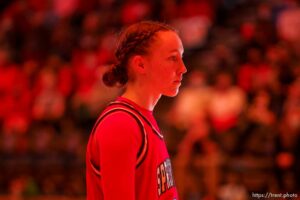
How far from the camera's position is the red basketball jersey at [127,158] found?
2.02 metres

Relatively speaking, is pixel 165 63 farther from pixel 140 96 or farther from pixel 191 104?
pixel 191 104

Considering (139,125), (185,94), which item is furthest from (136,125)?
(185,94)

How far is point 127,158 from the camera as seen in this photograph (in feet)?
6.62

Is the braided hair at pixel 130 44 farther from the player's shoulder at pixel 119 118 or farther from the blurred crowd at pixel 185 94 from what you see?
the blurred crowd at pixel 185 94

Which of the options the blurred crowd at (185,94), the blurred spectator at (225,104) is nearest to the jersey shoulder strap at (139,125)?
the blurred crowd at (185,94)

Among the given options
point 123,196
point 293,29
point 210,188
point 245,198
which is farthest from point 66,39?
point 123,196

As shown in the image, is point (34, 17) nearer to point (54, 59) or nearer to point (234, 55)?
point (54, 59)

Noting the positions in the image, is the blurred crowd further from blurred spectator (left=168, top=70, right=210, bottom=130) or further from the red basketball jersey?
the red basketball jersey

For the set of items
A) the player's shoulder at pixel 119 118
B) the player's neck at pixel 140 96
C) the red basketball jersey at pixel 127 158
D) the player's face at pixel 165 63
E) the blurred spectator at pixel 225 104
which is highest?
the player's face at pixel 165 63

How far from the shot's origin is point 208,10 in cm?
1027

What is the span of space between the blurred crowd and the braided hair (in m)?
3.54

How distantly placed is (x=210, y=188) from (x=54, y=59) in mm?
4513

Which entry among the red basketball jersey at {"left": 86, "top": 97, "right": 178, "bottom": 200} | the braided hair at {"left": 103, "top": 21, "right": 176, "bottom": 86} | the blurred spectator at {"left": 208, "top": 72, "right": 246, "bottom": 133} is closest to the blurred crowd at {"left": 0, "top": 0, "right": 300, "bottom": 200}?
the blurred spectator at {"left": 208, "top": 72, "right": 246, "bottom": 133}

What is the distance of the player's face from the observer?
2.19m
